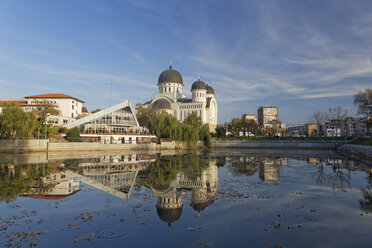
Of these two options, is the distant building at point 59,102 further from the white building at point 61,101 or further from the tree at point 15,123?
the tree at point 15,123

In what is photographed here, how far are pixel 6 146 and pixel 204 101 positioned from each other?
53.6 metres

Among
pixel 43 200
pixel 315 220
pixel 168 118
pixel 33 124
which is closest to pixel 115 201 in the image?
pixel 43 200

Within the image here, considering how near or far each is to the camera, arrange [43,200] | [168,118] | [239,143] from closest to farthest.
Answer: [43,200] → [168,118] → [239,143]

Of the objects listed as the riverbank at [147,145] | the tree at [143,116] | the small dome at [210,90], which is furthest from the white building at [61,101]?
the small dome at [210,90]

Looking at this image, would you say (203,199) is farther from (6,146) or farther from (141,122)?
(141,122)

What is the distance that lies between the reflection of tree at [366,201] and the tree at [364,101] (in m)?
39.3

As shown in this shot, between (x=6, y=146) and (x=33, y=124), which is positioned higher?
(x=33, y=124)

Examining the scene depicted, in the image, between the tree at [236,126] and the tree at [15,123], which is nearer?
the tree at [15,123]

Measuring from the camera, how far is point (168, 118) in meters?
49.5

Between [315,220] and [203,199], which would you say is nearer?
[315,220]

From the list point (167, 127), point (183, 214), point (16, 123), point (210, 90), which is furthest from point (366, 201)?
point (210, 90)

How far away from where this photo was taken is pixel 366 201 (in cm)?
883

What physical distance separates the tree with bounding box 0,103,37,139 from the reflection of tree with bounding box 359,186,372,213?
37.3m

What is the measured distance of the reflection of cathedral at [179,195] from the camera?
754cm
